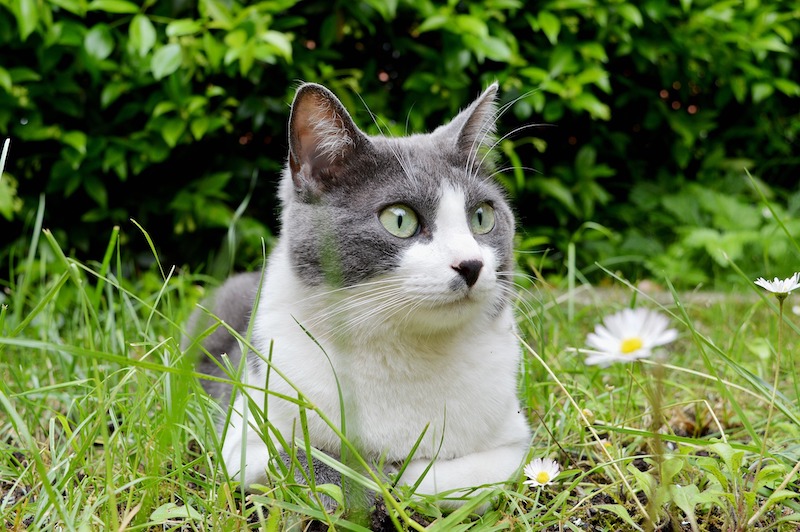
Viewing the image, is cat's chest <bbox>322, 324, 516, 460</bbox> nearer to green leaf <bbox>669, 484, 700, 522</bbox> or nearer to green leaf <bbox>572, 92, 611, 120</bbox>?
green leaf <bbox>669, 484, 700, 522</bbox>

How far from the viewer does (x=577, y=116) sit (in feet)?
13.4

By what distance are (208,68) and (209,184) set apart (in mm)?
510

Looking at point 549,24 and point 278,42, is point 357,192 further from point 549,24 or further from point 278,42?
point 549,24

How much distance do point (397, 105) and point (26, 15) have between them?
1683mm

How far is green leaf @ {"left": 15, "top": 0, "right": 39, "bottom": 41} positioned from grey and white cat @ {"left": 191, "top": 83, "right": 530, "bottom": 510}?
152 cm

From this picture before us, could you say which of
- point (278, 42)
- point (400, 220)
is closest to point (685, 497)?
point (400, 220)

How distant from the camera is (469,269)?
1383 millimetres

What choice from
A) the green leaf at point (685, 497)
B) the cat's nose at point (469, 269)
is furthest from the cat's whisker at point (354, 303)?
the green leaf at point (685, 497)

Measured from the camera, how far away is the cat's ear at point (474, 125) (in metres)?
1.70

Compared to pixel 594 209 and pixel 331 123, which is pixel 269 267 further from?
pixel 594 209

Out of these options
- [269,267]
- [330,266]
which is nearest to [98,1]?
[269,267]

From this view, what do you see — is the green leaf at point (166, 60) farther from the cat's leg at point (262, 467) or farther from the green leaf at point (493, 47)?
the cat's leg at point (262, 467)

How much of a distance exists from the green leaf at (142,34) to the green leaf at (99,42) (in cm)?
14

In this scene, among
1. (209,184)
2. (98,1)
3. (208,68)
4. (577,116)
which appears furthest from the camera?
(577,116)
